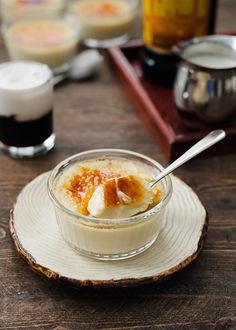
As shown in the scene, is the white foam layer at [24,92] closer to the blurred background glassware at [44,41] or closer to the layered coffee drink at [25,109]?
the layered coffee drink at [25,109]

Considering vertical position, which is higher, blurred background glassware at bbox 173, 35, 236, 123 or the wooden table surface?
blurred background glassware at bbox 173, 35, 236, 123

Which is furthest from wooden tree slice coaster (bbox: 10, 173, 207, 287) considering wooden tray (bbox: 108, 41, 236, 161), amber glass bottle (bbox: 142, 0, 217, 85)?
amber glass bottle (bbox: 142, 0, 217, 85)

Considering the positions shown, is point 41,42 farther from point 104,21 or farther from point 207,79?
point 207,79

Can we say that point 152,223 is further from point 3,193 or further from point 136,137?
point 136,137

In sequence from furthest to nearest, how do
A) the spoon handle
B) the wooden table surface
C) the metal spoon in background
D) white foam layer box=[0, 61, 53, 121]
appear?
the metal spoon in background → white foam layer box=[0, 61, 53, 121] → the spoon handle → the wooden table surface

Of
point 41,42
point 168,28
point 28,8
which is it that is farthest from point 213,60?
point 28,8

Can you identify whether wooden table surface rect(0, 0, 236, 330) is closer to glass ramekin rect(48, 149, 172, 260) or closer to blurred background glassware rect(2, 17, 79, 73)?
glass ramekin rect(48, 149, 172, 260)

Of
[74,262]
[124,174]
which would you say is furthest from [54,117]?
[74,262]

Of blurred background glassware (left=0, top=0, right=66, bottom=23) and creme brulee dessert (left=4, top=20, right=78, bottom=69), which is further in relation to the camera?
blurred background glassware (left=0, top=0, right=66, bottom=23)
